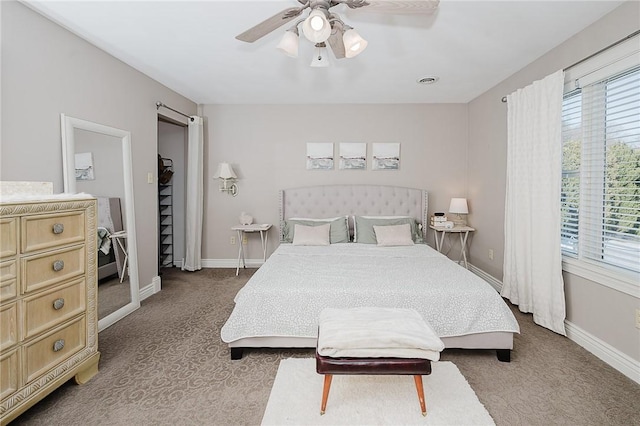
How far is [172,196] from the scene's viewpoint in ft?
16.7

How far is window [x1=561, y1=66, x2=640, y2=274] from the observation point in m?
2.21

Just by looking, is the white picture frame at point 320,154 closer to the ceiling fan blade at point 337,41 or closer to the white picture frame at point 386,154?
the white picture frame at point 386,154

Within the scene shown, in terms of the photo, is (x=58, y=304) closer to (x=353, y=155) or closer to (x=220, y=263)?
(x=220, y=263)

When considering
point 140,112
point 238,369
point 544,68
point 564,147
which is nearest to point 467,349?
point 238,369

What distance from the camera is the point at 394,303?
234 cm

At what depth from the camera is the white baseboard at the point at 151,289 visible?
11.9 ft

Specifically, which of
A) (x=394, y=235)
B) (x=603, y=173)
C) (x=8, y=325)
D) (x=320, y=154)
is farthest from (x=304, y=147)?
(x=8, y=325)

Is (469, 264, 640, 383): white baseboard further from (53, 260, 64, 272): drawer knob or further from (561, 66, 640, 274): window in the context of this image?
(53, 260, 64, 272): drawer knob

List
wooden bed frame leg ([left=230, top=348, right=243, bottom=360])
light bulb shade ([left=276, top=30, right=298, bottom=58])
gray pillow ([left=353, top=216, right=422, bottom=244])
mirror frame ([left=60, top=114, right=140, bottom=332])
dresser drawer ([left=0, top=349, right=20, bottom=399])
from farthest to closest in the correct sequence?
1. gray pillow ([left=353, top=216, right=422, bottom=244])
2. mirror frame ([left=60, top=114, right=140, bottom=332])
3. wooden bed frame leg ([left=230, top=348, right=243, bottom=360])
4. light bulb shade ([left=276, top=30, right=298, bottom=58])
5. dresser drawer ([left=0, top=349, right=20, bottom=399])

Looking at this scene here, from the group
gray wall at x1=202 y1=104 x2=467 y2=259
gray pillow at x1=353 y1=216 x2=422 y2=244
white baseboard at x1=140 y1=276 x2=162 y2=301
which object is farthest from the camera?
gray wall at x1=202 y1=104 x2=467 y2=259

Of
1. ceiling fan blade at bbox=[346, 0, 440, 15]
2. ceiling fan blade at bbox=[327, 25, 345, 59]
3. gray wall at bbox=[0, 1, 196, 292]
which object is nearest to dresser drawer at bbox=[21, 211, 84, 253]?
gray wall at bbox=[0, 1, 196, 292]

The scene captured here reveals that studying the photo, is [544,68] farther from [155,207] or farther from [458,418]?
[155,207]

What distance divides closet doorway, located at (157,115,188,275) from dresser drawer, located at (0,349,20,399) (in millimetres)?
3407

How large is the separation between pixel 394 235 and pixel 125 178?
3.07 meters
